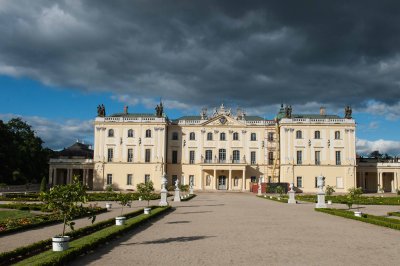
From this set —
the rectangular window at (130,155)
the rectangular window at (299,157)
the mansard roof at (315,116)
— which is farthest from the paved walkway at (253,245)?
the mansard roof at (315,116)

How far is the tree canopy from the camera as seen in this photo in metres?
51.8

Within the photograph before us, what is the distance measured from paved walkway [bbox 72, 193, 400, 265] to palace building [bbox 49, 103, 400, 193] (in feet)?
134

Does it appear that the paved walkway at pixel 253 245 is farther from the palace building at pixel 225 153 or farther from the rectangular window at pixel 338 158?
the rectangular window at pixel 338 158

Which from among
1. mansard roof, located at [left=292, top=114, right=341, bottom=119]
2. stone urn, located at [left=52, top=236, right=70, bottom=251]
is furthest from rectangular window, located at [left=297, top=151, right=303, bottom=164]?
stone urn, located at [left=52, top=236, right=70, bottom=251]

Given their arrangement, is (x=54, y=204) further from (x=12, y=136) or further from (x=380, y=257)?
(x=12, y=136)

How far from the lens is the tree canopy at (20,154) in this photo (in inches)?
2041

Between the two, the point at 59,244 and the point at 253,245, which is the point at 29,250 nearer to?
the point at 59,244

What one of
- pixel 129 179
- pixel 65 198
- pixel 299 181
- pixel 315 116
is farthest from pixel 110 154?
pixel 65 198

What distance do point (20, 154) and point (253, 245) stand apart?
48980 mm

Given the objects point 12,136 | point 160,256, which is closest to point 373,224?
point 160,256

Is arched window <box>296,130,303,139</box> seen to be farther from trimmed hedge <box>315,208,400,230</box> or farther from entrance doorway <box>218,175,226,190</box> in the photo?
trimmed hedge <box>315,208,400,230</box>

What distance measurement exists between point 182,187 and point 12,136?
2288cm

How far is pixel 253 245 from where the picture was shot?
11.5 m

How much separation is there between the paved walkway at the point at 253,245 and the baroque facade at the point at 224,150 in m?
40.8
